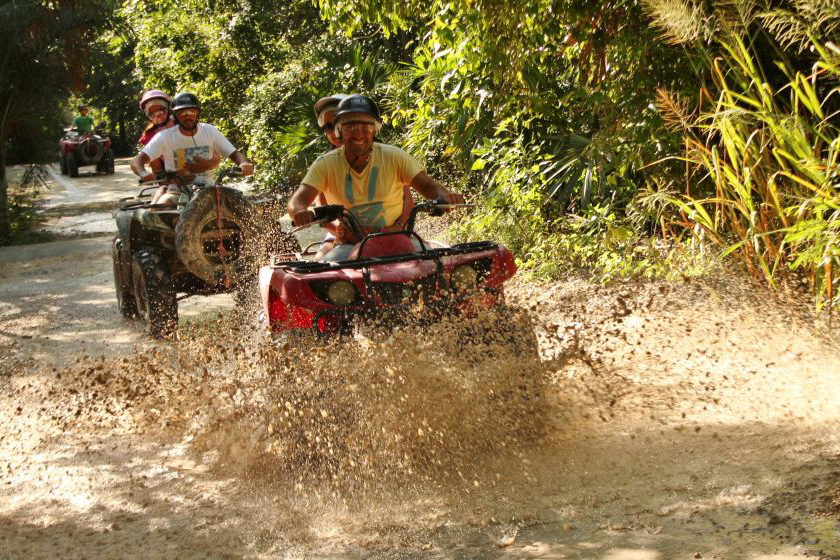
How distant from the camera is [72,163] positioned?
30938 mm

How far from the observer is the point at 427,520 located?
4664 mm

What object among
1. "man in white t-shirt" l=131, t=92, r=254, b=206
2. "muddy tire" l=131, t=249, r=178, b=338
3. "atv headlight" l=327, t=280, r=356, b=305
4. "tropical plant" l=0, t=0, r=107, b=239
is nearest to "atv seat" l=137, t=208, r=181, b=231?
"muddy tire" l=131, t=249, r=178, b=338

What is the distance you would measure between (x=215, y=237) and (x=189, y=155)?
5.47 ft

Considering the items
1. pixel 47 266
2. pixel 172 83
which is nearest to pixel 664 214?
pixel 47 266

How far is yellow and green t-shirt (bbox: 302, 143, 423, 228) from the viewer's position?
6465 mm

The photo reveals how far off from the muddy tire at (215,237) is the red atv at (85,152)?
23.2 m

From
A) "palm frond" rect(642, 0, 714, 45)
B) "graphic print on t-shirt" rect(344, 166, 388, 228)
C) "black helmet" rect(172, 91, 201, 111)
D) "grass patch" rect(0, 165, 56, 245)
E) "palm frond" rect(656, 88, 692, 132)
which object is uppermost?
"palm frond" rect(642, 0, 714, 45)

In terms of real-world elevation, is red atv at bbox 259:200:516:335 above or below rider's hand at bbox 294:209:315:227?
below

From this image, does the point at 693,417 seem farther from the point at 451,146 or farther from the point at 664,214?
the point at 451,146

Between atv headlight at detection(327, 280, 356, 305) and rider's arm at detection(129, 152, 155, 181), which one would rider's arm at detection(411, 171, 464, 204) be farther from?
rider's arm at detection(129, 152, 155, 181)

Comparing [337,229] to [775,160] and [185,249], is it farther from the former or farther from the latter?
[775,160]

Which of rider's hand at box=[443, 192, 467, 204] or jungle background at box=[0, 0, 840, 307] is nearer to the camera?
rider's hand at box=[443, 192, 467, 204]

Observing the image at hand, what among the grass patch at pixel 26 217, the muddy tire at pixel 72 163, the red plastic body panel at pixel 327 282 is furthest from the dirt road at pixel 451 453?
the muddy tire at pixel 72 163

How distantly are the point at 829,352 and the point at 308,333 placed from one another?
3.00m
